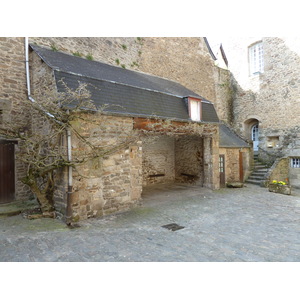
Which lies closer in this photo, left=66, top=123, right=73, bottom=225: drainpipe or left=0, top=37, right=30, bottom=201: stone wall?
left=66, top=123, right=73, bottom=225: drainpipe

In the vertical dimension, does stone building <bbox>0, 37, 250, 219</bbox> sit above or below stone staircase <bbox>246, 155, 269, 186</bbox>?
above

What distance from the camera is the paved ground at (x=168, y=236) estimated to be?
386 centimetres

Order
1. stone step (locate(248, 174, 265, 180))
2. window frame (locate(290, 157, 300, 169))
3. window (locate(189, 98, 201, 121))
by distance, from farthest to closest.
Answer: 1. window frame (locate(290, 157, 300, 169))
2. stone step (locate(248, 174, 265, 180))
3. window (locate(189, 98, 201, 121))

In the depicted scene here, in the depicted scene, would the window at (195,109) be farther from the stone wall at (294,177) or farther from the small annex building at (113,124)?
the stone wall at (294,177)

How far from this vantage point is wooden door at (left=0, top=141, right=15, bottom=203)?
22.3 feet

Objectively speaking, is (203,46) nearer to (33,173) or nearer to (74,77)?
(74,77)

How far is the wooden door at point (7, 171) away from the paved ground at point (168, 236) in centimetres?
133

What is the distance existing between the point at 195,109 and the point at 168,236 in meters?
5.13

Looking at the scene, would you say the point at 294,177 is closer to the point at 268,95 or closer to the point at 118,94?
the point at 268,95

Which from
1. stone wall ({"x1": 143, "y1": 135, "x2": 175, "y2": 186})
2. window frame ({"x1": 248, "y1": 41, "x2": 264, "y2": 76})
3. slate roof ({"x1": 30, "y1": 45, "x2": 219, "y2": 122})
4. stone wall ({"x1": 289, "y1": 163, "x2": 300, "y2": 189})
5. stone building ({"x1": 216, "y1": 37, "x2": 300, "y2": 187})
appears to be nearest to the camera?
slate roof ({"x1": 30, "y1": 45, "x2": 219, "y2": 122})

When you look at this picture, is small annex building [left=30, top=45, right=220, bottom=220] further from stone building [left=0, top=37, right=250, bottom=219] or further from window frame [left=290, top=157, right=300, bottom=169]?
window frame [left=290, top=157, right=300, bottom=169]

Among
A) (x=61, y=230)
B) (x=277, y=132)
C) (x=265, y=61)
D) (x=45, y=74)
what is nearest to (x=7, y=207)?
(x=61, y=230)

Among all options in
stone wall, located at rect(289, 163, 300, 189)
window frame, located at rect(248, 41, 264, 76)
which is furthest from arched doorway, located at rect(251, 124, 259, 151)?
window frame, located at rect(248, 41, 264, 76)

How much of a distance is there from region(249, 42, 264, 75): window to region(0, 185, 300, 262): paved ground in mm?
9791
